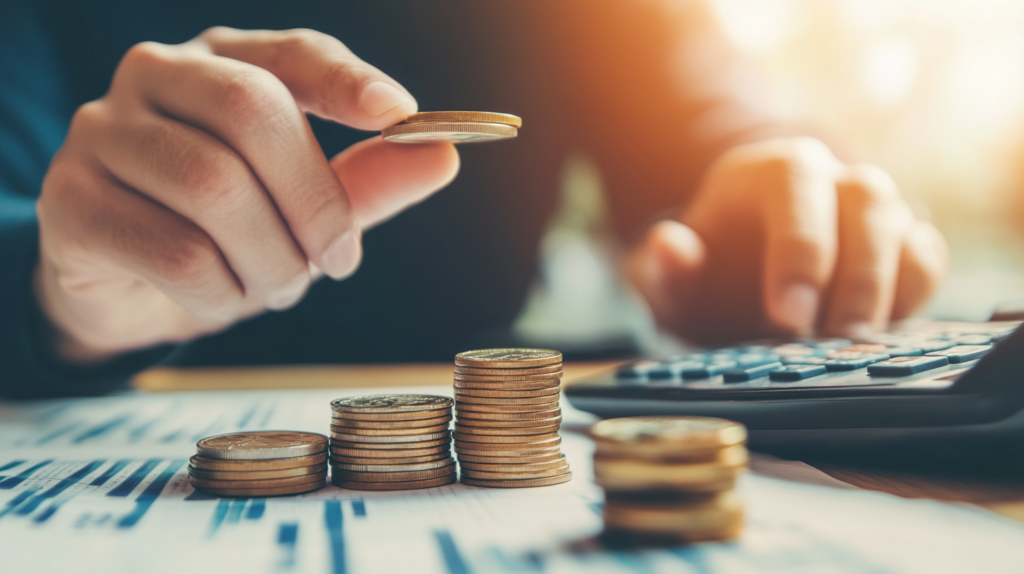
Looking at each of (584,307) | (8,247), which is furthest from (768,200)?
(8,247)

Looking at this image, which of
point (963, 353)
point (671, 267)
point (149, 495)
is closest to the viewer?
point (149, 495)

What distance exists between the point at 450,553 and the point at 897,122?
6.56 ft

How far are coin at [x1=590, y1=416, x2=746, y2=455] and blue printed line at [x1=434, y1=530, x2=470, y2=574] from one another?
0.08 metres

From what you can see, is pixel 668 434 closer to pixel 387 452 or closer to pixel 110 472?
pixel 387 452

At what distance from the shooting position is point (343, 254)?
2.02 ft

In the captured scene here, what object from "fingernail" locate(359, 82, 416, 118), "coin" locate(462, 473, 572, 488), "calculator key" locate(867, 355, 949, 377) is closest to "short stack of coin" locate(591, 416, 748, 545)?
"coin" locate(462, 473, 572, 488)

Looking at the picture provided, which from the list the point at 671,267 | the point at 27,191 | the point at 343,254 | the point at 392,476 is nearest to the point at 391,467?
the point at 392,476

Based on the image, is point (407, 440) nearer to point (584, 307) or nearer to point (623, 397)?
point (623, 397)

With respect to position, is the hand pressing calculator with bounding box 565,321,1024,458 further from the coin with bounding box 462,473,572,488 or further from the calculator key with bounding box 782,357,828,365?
the coin with bounding box 462,473,572,488

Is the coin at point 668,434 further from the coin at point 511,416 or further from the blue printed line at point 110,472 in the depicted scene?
the blue printed line at point 110,472

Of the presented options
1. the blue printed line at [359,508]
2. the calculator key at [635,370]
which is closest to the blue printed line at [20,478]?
the blue printed line at [359,508]

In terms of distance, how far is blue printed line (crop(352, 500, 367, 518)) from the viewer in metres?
0.39

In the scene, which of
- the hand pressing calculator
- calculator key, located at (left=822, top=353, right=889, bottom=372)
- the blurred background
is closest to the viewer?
the hand pressing calculator

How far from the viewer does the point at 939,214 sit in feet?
6.25
